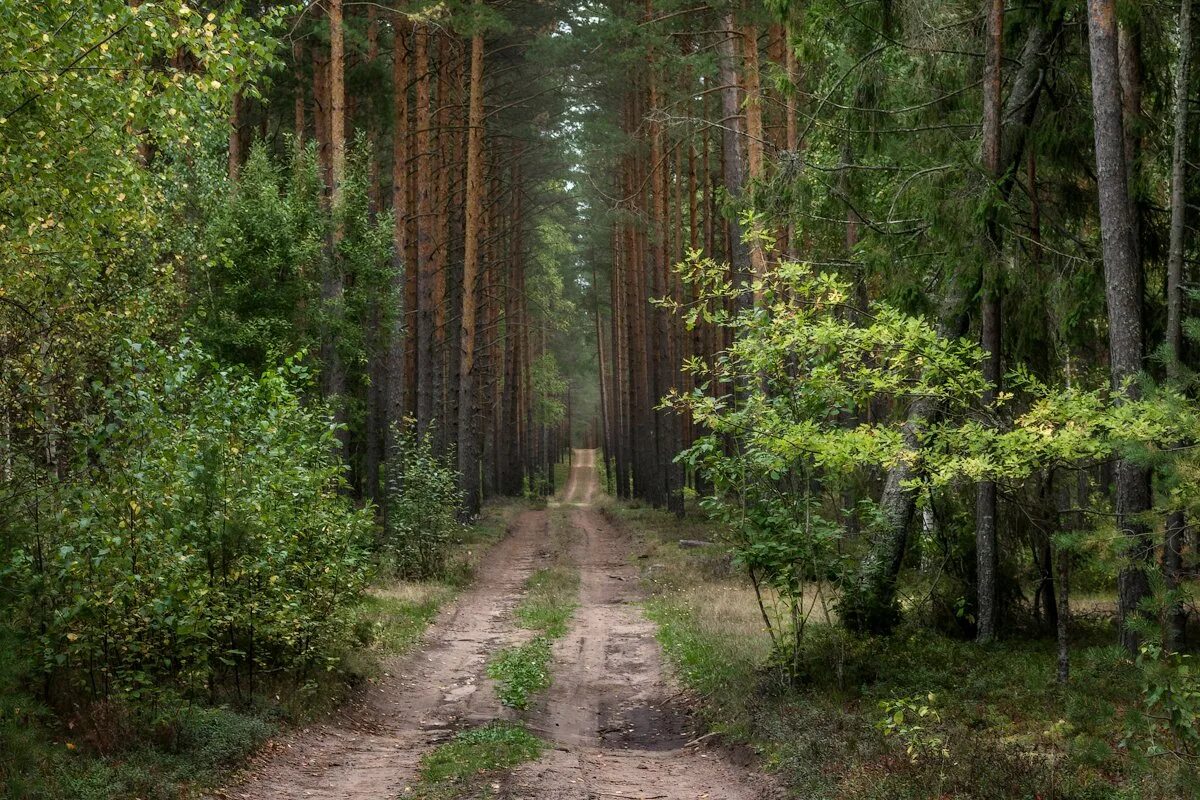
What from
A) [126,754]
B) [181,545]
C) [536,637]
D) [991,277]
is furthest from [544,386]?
[126,754]

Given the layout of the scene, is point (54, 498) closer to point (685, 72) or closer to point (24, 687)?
point (24, 687)

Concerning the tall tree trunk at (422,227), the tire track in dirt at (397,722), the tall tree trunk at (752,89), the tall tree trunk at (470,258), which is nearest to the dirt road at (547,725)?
the tire track in dirt at (397,722)

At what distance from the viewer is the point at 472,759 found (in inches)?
342

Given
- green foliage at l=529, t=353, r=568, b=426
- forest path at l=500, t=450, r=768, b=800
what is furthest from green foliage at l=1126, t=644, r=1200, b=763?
green foliage at l=529, t=353, r=568, b=426

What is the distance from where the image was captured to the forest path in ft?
27.1

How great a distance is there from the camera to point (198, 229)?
18.4 m

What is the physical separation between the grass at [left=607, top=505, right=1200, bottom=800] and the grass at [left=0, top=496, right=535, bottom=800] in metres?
4.38

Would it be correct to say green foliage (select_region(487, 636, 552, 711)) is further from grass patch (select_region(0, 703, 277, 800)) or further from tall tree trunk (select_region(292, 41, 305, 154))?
tall tree trunk (select_region(292, 41, 305, 154))

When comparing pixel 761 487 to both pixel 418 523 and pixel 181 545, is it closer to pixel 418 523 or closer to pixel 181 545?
pixel 181 545

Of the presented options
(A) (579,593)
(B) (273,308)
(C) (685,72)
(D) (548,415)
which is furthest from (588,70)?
(D) (548,415)

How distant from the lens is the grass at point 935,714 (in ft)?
22.9

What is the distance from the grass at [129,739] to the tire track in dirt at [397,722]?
250mm

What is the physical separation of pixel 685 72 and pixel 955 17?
16.9 metres

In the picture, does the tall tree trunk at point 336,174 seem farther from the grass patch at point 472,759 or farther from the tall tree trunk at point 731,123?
the grass patch at point 472,759
